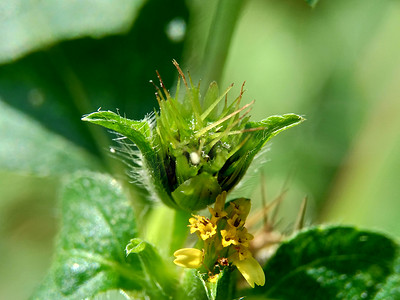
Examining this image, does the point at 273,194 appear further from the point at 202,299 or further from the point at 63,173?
the point at 202,299

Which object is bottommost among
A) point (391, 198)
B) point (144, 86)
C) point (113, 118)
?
point (391, 198)

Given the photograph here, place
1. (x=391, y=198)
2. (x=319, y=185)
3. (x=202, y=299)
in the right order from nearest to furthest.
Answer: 1. (x=202, y=299)
2. (x=391, y=198)
3. (x=319, y=185)

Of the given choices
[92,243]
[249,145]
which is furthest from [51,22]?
[249,145]

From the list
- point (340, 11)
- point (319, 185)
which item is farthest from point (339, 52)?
point (319, 185)

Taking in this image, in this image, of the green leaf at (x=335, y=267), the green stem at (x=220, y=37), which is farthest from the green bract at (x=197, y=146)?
the green stem at (x=220, y=37)

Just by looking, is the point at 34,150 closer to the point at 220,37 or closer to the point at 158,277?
the point at 220,37

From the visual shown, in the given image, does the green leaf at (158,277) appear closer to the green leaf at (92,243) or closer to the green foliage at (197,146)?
the green leaf at (92,243)

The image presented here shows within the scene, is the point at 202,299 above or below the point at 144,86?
below
